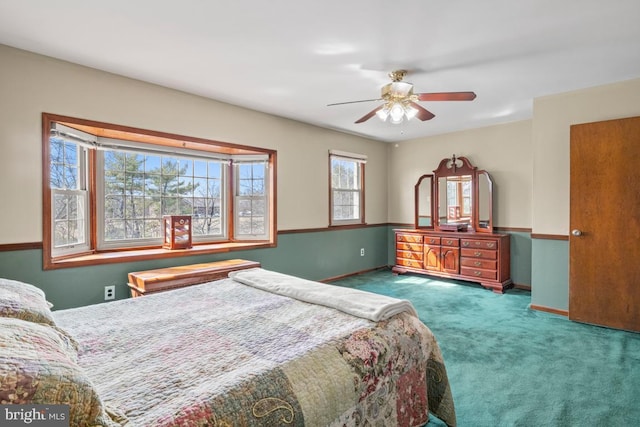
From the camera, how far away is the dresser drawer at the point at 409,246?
17.5ft

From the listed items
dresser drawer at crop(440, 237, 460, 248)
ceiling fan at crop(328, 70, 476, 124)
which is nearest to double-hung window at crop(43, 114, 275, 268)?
ceiling fan at crop(328, 70, 476, 124)

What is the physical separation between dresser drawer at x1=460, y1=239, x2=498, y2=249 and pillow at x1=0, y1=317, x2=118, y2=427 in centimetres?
473

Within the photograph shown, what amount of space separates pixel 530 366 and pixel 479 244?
8.14ft

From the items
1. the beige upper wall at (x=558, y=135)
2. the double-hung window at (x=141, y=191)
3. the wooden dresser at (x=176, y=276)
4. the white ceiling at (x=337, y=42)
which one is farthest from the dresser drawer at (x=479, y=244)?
the wooden dresser at (x=176, y=276)

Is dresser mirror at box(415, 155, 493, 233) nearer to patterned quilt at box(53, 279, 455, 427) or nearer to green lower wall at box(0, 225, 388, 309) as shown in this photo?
→ green lower wall at box(0, 225, 388, 309)

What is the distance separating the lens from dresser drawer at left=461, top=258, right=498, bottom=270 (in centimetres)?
456

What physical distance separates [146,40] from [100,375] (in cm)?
230

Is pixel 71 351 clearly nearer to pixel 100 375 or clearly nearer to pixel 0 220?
pixel 100 375

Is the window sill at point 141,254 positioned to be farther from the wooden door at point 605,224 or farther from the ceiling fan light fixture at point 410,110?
the wooden door at point 605,224

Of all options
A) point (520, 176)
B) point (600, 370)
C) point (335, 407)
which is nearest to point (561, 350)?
point (600, 370)

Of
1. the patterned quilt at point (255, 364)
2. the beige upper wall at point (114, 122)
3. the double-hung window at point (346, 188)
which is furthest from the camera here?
the double-hung window at point (346, 188)

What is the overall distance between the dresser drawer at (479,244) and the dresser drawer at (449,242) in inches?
2.8

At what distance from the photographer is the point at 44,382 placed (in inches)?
31.0

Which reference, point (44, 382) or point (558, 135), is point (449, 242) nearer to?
point (558, 135)
